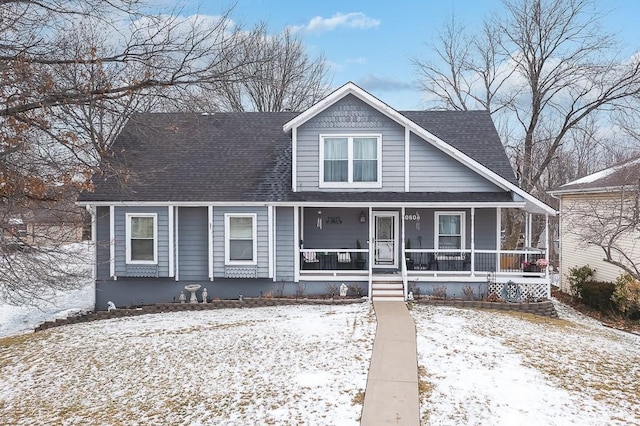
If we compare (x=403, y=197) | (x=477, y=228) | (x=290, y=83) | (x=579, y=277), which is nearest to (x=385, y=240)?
(x=403, y=197)

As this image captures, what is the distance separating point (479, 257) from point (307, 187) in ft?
19.3

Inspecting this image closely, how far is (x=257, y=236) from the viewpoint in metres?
14.6

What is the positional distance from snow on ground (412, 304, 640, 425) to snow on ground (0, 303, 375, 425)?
1.24 metres

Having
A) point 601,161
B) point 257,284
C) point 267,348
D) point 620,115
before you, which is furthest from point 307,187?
point 601,161

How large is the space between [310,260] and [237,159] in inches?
171

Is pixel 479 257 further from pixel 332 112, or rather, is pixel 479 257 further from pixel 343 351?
pixel 343 351

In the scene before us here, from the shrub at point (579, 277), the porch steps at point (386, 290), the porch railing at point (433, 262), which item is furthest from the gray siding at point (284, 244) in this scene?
the shrub at point (579, 277)

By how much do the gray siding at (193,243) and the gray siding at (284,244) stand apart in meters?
2.23

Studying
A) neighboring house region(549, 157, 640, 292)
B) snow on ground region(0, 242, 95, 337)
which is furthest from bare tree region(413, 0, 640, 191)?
snow on ground region(0, 242, 95, 337)

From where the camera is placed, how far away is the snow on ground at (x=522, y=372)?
659 centimetres

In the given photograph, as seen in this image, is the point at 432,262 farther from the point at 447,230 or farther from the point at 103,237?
the point at 103,237

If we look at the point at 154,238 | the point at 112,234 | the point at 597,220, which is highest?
the point at 597,220

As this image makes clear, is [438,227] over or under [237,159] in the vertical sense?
under

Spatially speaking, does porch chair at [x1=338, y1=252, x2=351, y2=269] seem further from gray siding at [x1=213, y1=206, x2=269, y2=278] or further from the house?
gray siding at [x1=213, y1=206, x2=269, y2=278]
